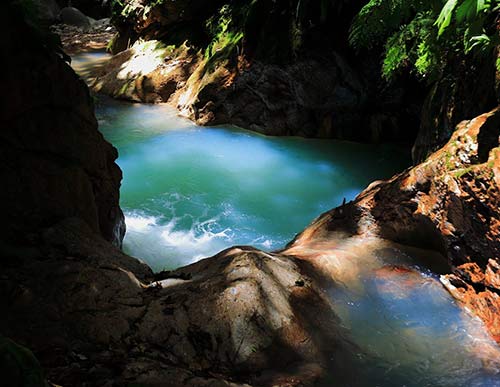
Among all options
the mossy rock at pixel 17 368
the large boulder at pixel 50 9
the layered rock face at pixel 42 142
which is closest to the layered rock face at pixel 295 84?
the layered rock face at pixel 42 142

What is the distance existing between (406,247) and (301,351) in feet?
7.47

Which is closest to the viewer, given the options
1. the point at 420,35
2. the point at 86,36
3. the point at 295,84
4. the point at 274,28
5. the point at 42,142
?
the point at 42,142

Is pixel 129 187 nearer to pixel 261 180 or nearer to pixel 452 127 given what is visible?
pixel 261 180

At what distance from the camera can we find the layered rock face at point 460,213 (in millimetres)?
3865

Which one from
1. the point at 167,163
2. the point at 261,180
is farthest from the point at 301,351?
the point at 167,163

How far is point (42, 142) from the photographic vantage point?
4109mm

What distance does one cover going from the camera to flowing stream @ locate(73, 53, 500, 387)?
347 cm

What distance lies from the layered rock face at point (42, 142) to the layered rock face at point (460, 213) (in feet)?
10.5

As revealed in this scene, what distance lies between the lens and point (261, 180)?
29.4 feet

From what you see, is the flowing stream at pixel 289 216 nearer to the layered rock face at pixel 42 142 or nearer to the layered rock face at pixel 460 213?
the layered rock face at pixel 460 213

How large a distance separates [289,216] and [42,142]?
15.5ft

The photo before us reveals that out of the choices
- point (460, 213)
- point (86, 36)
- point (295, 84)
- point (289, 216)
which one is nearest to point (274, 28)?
point (295, 84)

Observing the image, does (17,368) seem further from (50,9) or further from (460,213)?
(50,9)

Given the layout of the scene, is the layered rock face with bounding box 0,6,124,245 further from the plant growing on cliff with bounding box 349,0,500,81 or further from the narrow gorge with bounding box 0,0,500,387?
the plant growing on cliff with bounding box 349,0,500,81
